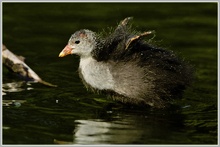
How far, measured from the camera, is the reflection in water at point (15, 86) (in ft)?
33.3

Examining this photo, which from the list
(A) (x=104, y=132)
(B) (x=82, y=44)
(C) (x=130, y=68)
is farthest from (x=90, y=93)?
(A) (x=104, y=132)

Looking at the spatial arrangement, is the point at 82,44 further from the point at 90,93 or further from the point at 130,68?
the point at 90,93

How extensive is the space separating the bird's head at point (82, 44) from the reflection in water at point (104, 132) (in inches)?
41.1

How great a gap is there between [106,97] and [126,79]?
3.27ft

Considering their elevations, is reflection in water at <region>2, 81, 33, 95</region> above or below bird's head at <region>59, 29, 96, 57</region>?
below

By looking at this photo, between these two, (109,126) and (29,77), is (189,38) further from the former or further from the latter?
(109,126)

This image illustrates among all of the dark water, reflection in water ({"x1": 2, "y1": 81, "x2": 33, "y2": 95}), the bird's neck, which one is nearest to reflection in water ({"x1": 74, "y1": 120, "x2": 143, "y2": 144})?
the dark water

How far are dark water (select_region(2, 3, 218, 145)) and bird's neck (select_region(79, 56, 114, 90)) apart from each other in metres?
0.37

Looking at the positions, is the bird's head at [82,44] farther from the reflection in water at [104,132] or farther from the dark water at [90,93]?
the reflection in water at [104,132]

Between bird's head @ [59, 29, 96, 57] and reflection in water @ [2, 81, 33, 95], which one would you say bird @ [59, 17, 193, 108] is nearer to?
bird's head @ [59, 29, 96, 57]

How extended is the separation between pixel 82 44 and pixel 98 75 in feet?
1.70

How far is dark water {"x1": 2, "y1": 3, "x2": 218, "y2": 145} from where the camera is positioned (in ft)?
27.0

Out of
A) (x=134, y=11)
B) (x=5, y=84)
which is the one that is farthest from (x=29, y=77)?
(x=134, y=11)

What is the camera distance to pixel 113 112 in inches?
366
